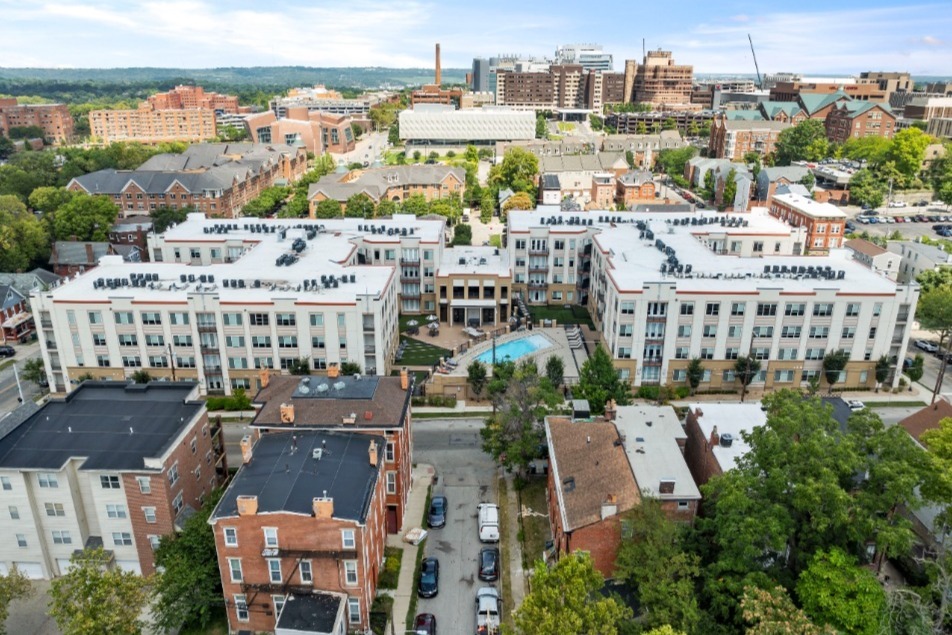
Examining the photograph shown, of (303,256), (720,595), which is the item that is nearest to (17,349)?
(303,256)

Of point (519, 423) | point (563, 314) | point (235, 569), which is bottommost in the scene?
point (563, 314)

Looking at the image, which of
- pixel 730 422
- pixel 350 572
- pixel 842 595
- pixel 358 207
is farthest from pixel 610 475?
pixel 358 207

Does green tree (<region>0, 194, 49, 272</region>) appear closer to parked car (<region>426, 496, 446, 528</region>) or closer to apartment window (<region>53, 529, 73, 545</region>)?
apartment window (<region>53, 529, 73, 545</region>)

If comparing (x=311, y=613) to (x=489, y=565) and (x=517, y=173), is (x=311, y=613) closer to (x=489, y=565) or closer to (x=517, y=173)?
(x=489, y=565)

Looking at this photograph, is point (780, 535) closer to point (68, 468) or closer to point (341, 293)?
point (68, 468)

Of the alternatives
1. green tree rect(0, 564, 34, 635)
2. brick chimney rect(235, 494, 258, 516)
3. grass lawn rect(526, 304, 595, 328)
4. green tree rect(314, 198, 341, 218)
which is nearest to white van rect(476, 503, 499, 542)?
brick chimney rect(235, 494, 258, 516)

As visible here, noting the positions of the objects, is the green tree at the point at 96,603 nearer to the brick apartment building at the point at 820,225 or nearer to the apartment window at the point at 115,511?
the apartment window at the point at 115,511

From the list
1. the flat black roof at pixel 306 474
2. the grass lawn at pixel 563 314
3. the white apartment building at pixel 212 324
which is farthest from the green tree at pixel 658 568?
the grass lawn at pixel 563 314
